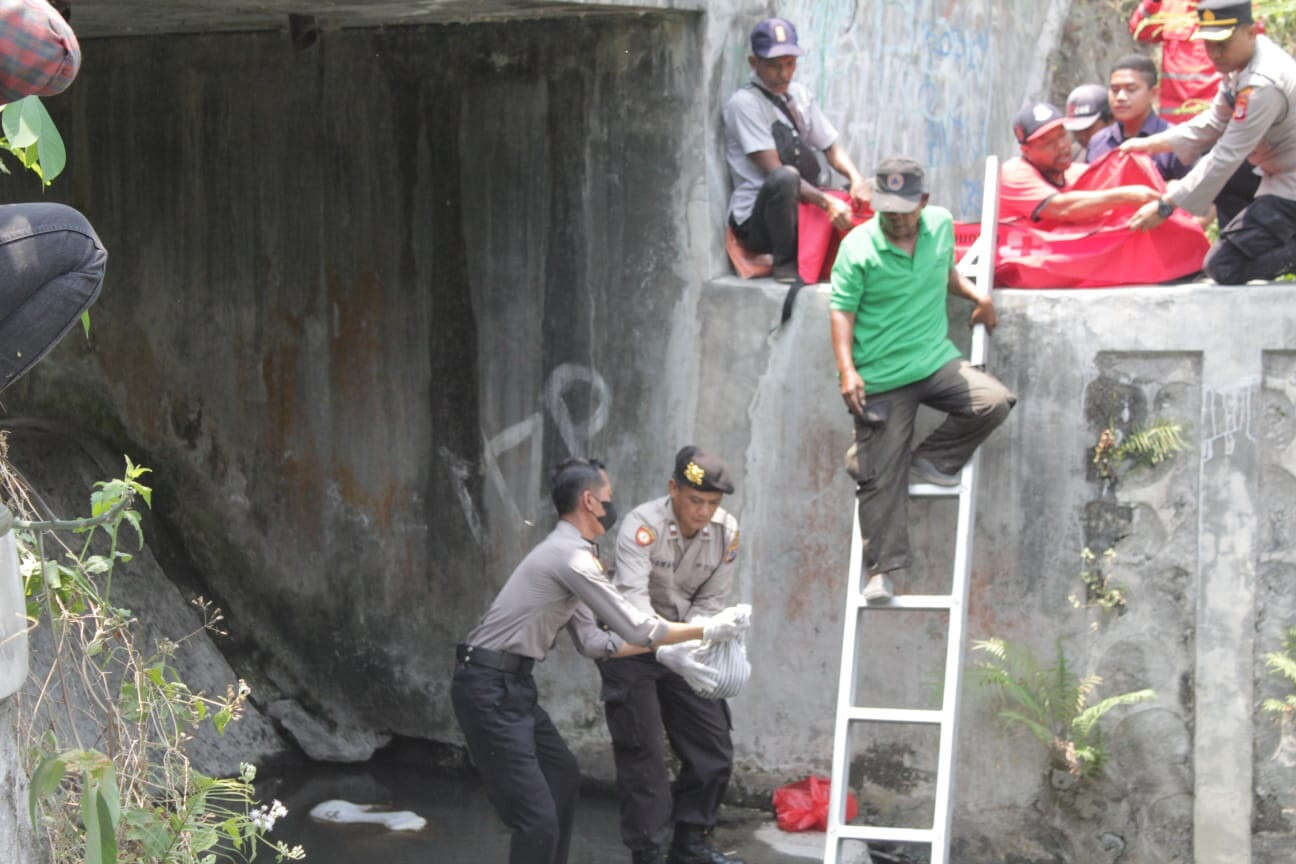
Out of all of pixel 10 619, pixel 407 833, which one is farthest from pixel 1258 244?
pixel 10 619

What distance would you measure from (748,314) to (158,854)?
14.3ft

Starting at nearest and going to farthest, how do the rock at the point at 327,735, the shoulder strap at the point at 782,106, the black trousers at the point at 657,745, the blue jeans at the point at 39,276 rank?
the blue jeans at the point at 39,276 → the black trousers at the point at 657,745 → the shoulder strap at the point at 782,106 → the rock at the point at 327,735

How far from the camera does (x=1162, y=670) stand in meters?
7.02

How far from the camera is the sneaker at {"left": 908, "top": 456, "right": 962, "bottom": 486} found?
277 inches

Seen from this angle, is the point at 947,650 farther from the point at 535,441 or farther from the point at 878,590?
→ the point at 535,441

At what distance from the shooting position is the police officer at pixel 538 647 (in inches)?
250

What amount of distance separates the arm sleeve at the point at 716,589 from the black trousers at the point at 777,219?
4.81 feet

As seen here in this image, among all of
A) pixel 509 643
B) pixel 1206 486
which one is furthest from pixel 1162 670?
pixel 509 643

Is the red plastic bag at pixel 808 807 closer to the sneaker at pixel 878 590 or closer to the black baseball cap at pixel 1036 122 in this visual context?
the sneaker at pixel 878 590

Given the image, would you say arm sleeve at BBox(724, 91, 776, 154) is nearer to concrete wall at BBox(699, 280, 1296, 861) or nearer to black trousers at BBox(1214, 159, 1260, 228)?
concrete wall at BBox(699, 280, 1296, 861)

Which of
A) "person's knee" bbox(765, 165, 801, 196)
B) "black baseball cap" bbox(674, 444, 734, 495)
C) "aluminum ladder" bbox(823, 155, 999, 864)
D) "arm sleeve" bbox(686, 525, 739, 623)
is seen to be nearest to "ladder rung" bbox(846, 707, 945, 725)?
"aluminum ladder" bbox(823, 155, 999, 864)

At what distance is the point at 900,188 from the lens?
6.77 m

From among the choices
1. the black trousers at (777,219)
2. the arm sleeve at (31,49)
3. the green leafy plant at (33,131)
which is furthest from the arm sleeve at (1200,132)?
the arm sleeve at (31,49)

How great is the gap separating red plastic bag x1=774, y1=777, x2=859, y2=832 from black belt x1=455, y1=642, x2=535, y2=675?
1.78 meters
